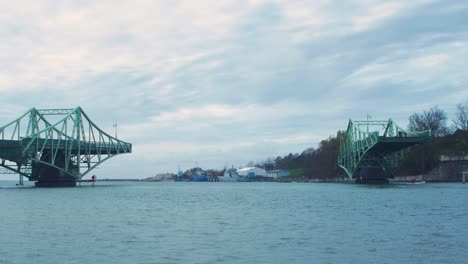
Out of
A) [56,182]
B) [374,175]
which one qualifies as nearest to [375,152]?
[374,175]

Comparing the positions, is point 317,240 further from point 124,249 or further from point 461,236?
point 124,249

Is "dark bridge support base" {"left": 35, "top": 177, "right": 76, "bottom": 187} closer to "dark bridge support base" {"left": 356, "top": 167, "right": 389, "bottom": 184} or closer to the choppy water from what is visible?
"dark bridge support base" {"left": 356, "top": 167, "right": 389, "bottom": 184}

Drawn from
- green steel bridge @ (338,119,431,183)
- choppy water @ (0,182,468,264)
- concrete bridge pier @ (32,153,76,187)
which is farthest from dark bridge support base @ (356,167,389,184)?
choppy water @ (0,182,468,264)

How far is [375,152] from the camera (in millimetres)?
130625

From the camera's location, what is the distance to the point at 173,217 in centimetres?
4506

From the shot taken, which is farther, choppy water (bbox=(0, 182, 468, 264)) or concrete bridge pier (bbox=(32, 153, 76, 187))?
concrete bridge pier (bbox=(32, 153, 76, 187))

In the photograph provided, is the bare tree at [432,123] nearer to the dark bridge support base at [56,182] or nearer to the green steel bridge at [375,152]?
the green steel bridge at [375,152]

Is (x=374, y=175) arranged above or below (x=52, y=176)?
below

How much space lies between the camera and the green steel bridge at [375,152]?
379ft

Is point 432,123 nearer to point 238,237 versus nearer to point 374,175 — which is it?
point 374,175

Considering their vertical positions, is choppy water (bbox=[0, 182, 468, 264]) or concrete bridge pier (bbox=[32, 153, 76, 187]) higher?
concrete bridge pier (bbox=[32, 153, 76, 187])

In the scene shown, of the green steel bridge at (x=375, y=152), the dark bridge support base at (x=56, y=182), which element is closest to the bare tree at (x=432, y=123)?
the green steel bridge at (x=375, y=152)

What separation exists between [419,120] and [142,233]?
126 metres

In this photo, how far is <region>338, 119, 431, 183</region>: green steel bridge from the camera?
11544 centimetres
